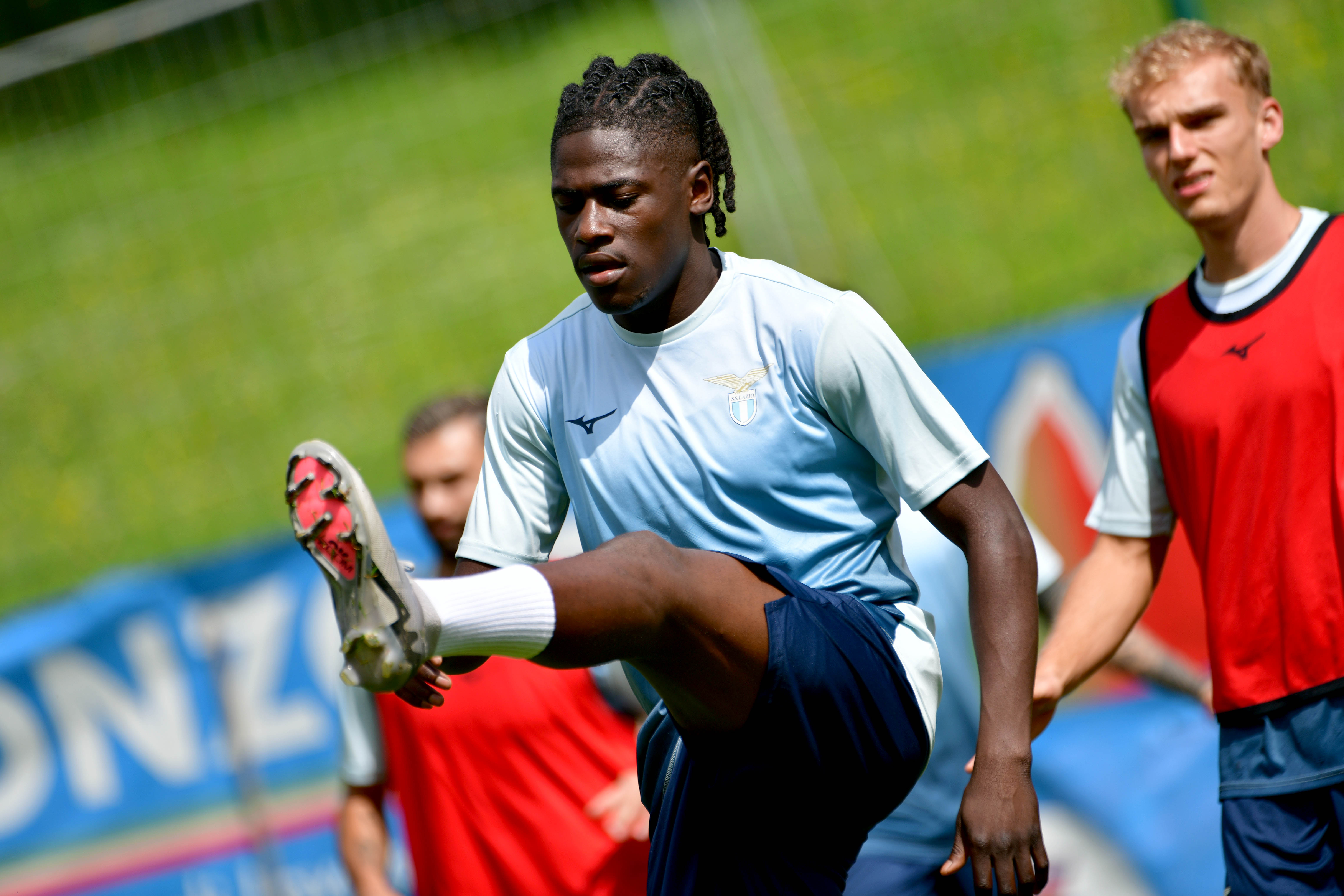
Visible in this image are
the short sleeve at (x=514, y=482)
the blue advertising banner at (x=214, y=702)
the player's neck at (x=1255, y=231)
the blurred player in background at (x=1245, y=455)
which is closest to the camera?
the short sleeve at (x=514, y=482)

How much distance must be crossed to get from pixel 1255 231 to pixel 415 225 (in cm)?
887

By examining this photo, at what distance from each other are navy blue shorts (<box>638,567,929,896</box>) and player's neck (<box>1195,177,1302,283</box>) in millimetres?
1367

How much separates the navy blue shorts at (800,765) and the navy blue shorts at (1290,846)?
1.04m

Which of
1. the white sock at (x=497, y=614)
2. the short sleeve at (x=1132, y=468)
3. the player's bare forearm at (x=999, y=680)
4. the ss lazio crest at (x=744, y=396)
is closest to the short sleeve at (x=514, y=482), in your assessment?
the ss lazio crest at (x=744, y=396)

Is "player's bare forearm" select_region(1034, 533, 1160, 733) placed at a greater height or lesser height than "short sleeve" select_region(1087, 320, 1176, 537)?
lesser

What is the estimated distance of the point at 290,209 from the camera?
1144 cm

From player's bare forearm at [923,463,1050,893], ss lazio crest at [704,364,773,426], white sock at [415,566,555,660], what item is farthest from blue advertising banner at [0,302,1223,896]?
white sock at [415,566,555,660]

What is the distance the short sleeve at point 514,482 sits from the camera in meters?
2.85

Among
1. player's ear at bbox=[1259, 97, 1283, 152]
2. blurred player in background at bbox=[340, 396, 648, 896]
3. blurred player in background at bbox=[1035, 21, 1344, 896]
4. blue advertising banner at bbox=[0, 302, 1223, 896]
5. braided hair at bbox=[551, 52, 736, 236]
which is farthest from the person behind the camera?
blue advertising banner at bbox=[0, 302, 1223, 896]

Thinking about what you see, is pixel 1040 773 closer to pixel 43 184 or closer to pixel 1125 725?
pixel 1125 725

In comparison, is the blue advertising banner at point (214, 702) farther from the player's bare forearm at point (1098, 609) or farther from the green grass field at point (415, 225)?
the green grass field at point (415, 225)

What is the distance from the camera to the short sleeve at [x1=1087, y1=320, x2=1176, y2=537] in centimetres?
341

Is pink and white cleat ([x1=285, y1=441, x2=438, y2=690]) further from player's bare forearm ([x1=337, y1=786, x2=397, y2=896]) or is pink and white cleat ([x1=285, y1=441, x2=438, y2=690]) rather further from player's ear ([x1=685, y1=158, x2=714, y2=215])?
player's bare forearm ([x1=337, y1=786, x2=397, y2=896])

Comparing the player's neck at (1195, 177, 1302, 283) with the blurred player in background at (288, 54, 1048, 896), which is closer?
the blurred player in background at (288, 54, 1048, 896)
